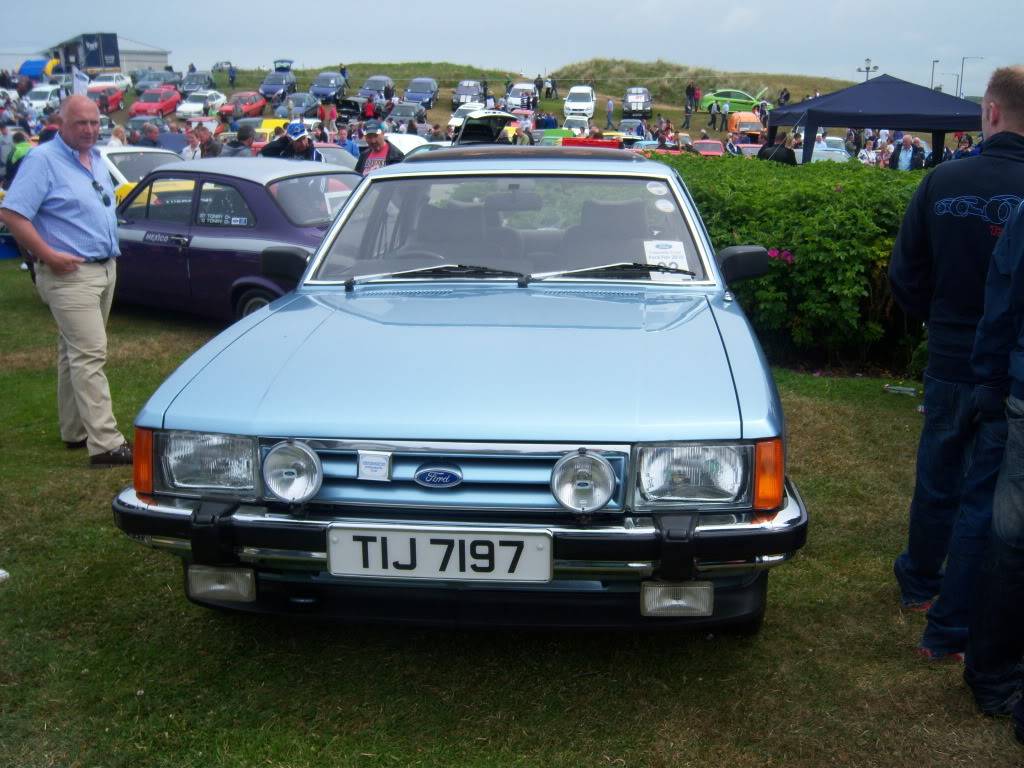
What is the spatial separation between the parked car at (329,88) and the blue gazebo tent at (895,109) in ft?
118

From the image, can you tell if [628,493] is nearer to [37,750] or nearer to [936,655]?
[936,655]

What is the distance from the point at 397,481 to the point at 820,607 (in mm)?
1883

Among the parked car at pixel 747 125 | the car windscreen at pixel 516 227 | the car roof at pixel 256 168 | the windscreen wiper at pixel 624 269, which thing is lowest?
the parked car at pixel 747 125

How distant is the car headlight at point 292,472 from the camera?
2.76 meters

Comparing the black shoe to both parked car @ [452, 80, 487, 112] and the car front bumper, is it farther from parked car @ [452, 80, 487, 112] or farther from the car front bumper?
parked car @ [452, 80, 487, 112]

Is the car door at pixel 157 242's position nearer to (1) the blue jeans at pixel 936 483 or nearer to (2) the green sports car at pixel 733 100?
(1) the blue jeans at pixel 936 483

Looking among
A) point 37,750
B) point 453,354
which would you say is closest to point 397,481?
point 453,354

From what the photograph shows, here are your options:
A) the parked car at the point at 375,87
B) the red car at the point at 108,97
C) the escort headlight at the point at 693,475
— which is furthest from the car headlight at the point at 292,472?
the red car at the point at 108,97

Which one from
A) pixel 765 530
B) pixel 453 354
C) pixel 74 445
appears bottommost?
pixel 74 445

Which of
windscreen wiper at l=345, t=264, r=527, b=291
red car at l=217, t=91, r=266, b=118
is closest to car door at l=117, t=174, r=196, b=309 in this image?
windscreen wiper at l=345, t=264, r=527, b=291

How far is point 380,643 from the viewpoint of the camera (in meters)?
3.51

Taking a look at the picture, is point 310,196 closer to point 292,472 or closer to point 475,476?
point 292,472

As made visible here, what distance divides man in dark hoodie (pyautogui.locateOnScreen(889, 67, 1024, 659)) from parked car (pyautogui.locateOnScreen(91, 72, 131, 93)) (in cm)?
5281

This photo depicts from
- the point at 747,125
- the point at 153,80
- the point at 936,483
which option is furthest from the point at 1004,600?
the point at 153,80
